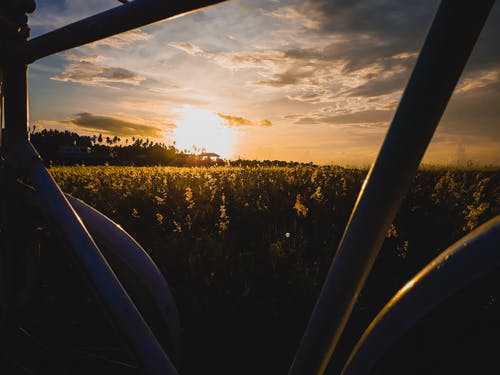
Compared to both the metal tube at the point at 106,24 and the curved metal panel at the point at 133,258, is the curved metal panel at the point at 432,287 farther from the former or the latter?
the curved metal panel at the point at 133,258

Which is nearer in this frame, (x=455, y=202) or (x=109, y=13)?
(x=109, y=13)

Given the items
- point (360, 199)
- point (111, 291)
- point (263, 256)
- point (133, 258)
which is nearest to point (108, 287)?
point (111, 291)

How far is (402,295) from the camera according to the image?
2.17ft

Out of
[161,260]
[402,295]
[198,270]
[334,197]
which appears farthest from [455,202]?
[402,295]

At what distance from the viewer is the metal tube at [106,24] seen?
3.26ft

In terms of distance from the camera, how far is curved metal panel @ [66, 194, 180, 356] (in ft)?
4.91

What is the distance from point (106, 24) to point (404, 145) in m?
1.20

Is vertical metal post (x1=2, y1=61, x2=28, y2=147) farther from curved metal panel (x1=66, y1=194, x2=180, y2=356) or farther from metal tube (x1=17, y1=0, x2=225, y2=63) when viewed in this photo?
curved metal panel (x1=66, y1=194, x2=180, y2=356)

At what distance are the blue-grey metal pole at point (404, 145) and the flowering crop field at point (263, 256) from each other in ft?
6.22

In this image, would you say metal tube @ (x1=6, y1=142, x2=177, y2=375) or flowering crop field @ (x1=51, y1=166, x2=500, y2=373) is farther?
flowering crop field @ (x1=51, y1=166, x2=500, y2=373)

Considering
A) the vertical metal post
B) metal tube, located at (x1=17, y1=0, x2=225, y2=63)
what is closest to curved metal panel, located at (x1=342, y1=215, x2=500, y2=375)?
metal tube, located at (x1=17, y1=0, x2=225, y2=63)

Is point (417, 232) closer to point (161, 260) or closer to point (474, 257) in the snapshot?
point (161, 260)

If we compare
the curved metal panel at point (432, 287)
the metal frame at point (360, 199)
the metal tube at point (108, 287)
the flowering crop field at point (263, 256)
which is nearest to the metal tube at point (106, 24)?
the metal frame at point (360, 199)

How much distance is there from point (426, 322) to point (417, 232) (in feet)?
12.8
